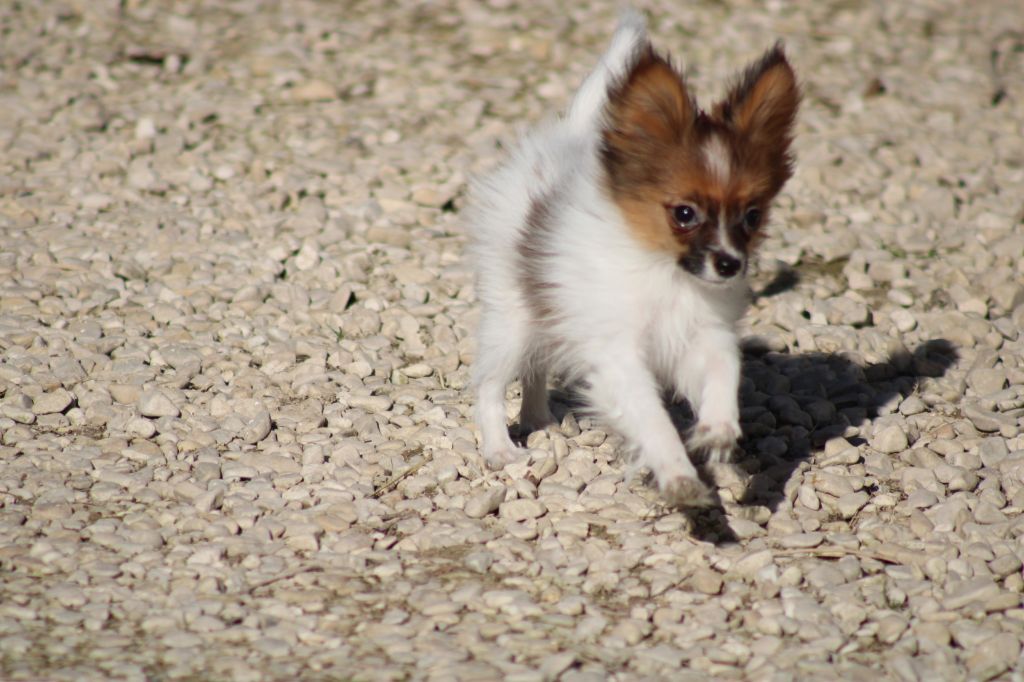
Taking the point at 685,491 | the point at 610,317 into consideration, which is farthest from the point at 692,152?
the point at 685,491

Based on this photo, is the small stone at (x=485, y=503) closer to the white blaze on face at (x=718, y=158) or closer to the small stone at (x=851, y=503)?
the small stone at (x=851, y=503)

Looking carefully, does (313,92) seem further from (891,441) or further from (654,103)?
(891,441)

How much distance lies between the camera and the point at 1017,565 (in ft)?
13.3

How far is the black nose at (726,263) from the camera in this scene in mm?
4062

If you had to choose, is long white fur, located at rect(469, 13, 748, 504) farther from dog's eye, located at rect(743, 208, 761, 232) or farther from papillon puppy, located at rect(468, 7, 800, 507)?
dog's eye, located at rect(743, 208, 761, 232)

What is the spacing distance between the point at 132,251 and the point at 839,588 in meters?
3.85

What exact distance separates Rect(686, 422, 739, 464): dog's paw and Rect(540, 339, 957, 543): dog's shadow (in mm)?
316

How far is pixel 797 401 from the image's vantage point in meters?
5.26

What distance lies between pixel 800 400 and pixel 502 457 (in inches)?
54.5

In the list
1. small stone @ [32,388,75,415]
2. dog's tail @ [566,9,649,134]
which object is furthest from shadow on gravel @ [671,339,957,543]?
small stone @ [32,388,75,415]

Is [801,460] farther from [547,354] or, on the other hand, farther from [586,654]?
[586,654]

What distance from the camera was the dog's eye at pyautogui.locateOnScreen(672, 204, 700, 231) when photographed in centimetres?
416

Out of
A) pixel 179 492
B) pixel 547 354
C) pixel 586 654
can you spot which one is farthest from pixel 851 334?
pixel 179 492

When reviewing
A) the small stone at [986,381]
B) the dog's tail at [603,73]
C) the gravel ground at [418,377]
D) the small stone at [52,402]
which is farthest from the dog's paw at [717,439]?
the small stone at [52,402]
